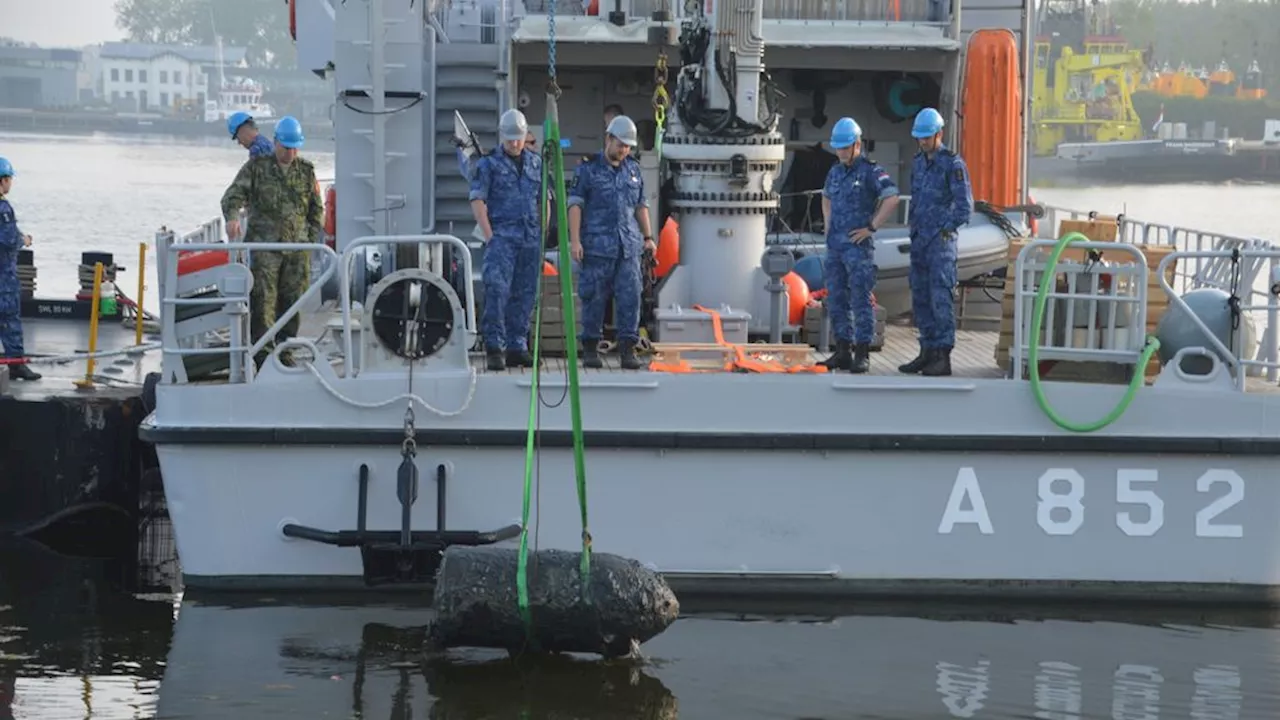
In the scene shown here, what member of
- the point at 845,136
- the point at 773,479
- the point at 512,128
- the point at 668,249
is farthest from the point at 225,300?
the point at 845,136

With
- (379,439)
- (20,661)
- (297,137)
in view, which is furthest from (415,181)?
(20,661)

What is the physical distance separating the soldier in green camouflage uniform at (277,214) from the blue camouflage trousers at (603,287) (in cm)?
151

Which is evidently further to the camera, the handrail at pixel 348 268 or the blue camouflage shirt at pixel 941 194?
the blue camouflage shirt at pixel 941 194

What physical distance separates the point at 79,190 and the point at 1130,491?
4439 centimetres

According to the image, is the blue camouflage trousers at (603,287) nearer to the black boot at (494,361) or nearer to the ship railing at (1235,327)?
the black boot at (494,361)

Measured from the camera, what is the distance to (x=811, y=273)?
427 inches

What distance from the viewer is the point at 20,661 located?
8.38 m

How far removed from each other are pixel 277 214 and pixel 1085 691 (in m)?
4.69

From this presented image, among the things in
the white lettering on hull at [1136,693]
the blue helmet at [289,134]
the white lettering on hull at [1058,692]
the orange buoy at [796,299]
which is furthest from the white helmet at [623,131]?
the white lettering on hull at [1136,693]

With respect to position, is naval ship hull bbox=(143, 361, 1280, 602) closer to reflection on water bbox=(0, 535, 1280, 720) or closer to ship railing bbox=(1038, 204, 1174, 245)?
reflection on water bbox=(0, 535, 1280, 720)

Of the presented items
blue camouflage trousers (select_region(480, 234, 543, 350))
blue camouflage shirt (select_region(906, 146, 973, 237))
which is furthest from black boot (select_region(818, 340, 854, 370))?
blue camouflage trousers (select_region(480, 234, 543, 350))

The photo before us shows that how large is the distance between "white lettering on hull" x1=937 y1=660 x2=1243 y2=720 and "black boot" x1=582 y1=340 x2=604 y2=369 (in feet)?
7.20

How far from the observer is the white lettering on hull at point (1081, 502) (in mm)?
8773

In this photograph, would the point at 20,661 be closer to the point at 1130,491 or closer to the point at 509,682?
the point at 509,682
